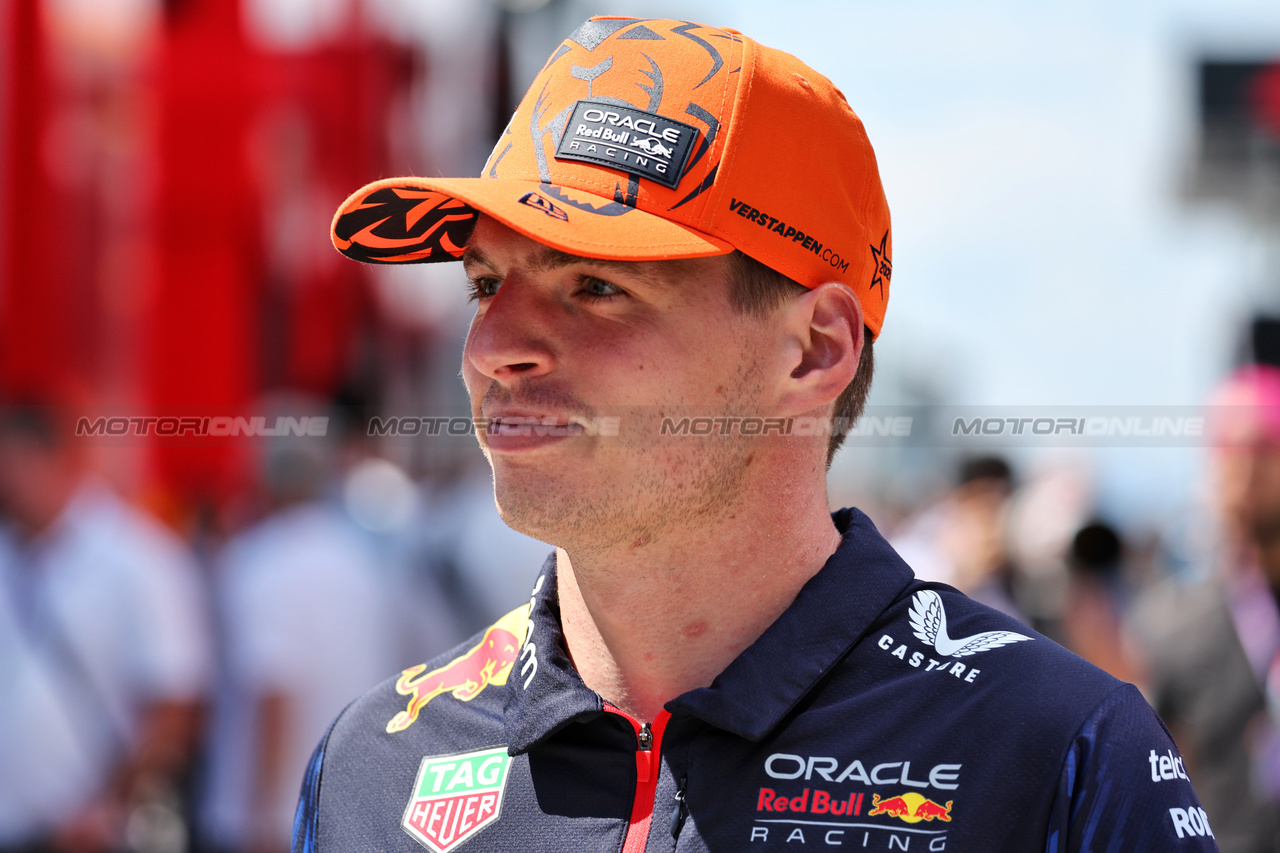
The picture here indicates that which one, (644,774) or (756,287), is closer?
(644,774)

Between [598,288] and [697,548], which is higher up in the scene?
[598,288]

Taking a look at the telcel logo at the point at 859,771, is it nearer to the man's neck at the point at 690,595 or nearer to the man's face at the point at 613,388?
the man's neck at the point at 690,595

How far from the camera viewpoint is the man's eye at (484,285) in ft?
6.49

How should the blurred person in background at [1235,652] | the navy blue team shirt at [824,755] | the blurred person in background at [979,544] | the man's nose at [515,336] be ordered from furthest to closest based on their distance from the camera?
the blurred person in background at [979,544] → the blurred person in background at [1235,652] → the man's nose at [515,336] → the navy blue team shirt at [824,755]

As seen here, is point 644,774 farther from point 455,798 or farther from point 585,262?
point 585,262

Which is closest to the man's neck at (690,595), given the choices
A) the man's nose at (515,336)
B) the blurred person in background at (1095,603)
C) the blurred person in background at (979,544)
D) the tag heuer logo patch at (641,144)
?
the man's nose at (515,336)

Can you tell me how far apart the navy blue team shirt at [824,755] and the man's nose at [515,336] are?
1.37ft

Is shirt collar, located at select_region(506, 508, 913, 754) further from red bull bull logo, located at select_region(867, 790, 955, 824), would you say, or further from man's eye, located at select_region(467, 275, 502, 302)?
man's eye, located at select_region(467, 275, 502, 302)

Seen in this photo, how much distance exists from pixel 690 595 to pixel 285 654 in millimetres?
3849

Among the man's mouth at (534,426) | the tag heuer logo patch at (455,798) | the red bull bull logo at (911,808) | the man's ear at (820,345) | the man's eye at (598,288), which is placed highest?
the man's eye at (598,288)

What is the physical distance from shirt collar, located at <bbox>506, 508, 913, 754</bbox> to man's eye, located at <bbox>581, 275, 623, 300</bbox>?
50cm

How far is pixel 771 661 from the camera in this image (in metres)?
1.75

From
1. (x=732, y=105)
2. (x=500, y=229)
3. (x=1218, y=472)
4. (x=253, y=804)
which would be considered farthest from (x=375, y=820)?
(x=253, y=804)

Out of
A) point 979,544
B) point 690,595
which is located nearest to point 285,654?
point 979,544
